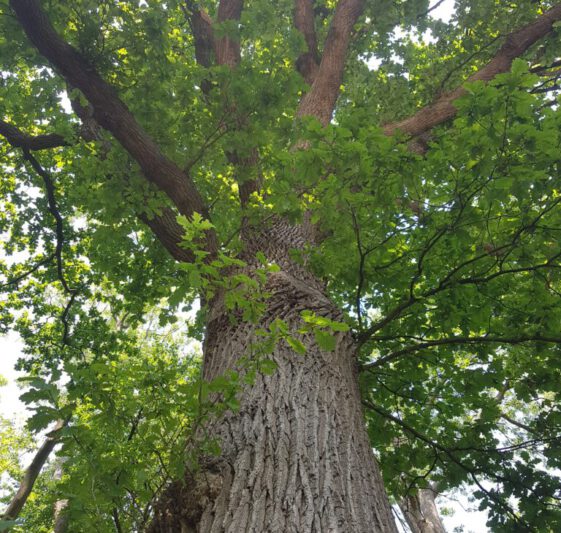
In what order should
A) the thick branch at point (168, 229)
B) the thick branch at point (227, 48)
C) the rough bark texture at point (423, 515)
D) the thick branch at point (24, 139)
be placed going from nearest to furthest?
the thick branch at point (168, 229)
the thick branch at point (24, 139)
the thick branch at point (227, 48)
the rough bark texture at point (423, 515)

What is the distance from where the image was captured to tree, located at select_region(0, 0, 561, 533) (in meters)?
1.78

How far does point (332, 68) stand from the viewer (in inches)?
225

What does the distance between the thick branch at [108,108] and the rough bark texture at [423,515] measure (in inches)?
287

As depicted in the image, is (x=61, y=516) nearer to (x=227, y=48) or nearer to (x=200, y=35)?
(x=227, y=48)

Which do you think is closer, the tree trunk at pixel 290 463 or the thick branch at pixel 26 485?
the tree trunk at pixel 290 463

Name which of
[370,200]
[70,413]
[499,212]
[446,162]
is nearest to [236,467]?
[70,413]

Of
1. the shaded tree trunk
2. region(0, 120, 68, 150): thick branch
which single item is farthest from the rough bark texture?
region(0, 120, 68, 150): thick branch

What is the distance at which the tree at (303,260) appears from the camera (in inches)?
69.9

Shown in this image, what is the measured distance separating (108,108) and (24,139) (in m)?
1.93

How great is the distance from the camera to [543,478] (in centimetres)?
335

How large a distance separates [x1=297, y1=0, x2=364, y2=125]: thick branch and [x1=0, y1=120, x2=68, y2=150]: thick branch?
307 cm

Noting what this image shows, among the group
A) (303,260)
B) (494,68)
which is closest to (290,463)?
(303,260)

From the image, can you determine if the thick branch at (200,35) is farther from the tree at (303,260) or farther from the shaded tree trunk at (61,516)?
the shaded tree trunk at (61,516)

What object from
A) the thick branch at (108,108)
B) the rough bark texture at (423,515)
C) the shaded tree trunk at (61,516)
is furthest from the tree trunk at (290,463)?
the rough bark texture at (423,515)
